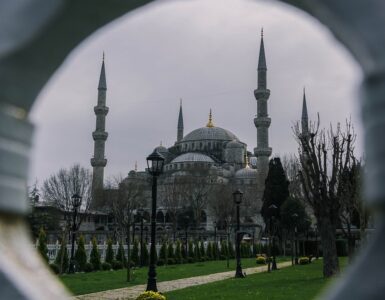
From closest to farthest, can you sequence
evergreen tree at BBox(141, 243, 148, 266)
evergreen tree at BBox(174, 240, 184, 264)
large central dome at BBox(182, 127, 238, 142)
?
evergreen tree at BBox(141, 243, 148, 266), evergreen tree at BBox(174, 240, 184, 264), large central dome at BBox(182, 127, 238, 142)

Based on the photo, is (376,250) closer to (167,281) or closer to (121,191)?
(167,281)

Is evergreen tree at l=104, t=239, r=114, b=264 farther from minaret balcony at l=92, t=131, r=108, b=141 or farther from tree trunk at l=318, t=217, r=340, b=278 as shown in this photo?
minaret balcony at l=92, t=131, r=108, b=141

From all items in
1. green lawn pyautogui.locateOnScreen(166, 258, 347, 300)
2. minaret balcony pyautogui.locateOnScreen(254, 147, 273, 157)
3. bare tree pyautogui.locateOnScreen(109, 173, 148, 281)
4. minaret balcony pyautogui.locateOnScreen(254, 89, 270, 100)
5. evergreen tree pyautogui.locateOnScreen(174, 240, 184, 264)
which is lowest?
green lawn pyautogui.locateOnScreen(166, 258, 347, 300)

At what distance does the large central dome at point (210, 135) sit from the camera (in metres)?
84.1

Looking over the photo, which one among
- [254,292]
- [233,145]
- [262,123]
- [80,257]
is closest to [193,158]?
[233,145]

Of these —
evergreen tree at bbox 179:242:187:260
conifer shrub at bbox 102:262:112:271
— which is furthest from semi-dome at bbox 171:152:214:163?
conifer shrub at bbox 102:262:112:271

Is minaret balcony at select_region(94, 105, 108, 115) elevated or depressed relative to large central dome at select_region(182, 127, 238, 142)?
depressed

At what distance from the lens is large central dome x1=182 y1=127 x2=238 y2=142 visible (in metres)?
84.1

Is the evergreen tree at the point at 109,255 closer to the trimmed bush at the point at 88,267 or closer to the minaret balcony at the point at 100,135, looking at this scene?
the trimmed bush at the point at 88,267

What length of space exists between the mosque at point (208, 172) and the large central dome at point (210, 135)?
21 cm

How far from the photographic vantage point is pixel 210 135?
84.5 meters

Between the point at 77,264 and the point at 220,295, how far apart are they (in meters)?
11.5

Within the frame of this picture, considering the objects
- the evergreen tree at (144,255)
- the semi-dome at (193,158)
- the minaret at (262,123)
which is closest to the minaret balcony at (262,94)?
the minaret at (262,123)

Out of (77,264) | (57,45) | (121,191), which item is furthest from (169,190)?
(57,45)
